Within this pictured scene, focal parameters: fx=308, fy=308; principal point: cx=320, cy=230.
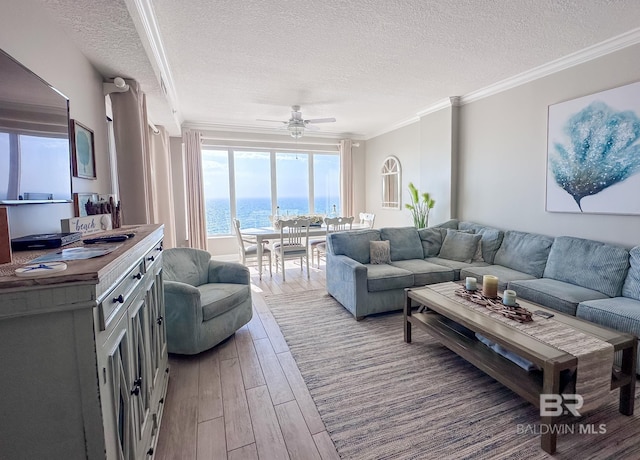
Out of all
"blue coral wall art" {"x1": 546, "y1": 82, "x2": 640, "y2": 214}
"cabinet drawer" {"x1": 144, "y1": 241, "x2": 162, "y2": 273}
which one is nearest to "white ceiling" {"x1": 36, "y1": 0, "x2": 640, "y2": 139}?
"blue coral wall art" {"x1": 546, "y1": 82, "x2": 640, "y2": 214}

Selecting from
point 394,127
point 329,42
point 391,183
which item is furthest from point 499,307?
point 394,127

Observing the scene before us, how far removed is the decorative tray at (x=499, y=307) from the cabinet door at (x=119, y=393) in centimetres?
220

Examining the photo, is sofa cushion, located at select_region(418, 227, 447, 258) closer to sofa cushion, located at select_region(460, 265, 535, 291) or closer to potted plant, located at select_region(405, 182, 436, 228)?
sofa cushion, located at select_region(460, 265, 535, 291)

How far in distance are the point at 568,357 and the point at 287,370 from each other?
5.82ft

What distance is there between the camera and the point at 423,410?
1.90 metres

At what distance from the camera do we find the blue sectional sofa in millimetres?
2572

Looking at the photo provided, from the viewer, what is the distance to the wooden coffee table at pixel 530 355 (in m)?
1.59

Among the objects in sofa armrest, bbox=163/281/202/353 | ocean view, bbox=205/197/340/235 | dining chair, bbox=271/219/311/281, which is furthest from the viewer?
ocean view, bbox=205/197/340/235

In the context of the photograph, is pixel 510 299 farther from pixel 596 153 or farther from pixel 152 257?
pixel 152 257

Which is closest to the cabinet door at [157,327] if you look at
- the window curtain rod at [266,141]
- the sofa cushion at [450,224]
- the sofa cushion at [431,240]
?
the sofa cushion at [431,240]

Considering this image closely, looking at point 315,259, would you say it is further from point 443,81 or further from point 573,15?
point 573,15

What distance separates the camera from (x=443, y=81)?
12.7ft

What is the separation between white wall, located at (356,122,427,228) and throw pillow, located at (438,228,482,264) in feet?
4.56

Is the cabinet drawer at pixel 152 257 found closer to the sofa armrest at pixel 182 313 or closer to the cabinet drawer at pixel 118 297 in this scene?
the cabinet drawer at pixel 118 297
